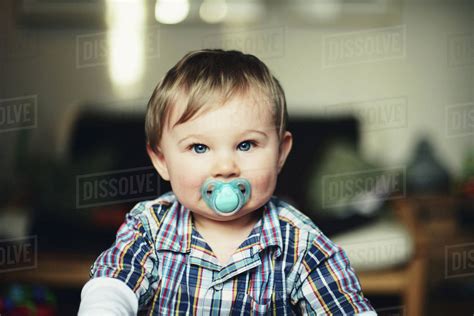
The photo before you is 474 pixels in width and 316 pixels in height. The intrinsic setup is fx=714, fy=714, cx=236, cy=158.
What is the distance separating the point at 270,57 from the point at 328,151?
45cm

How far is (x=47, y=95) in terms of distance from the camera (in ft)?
4.59

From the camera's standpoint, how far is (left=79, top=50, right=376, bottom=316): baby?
2.77 ft

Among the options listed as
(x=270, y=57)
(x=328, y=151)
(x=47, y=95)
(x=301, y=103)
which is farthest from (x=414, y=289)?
(x=47, y=95)

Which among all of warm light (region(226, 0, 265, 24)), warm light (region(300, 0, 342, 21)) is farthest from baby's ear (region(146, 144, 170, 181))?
warm light (region(300, 0, 342, 21))

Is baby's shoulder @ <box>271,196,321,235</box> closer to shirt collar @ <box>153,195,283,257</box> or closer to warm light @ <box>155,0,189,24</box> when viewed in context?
shirt collar @ <box>153,195,283,257</box>

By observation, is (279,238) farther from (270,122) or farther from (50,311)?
(50,311)

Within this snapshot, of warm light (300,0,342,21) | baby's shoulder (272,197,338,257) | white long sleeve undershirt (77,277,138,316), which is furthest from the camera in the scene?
warm light (300,0,342,21)

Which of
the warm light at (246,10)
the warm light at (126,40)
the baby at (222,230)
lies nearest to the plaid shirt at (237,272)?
the baby at (222,230)

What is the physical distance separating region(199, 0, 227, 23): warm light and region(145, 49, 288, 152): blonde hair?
63 centimetres

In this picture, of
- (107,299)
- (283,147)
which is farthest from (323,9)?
(107,299)

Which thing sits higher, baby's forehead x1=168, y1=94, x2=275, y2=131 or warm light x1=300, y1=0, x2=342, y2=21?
warm light x1=300, y1=0, x2=342, y2=21

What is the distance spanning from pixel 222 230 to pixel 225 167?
11 cm

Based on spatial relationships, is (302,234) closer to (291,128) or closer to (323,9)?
(291,128)

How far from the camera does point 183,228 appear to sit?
3.00 feet
